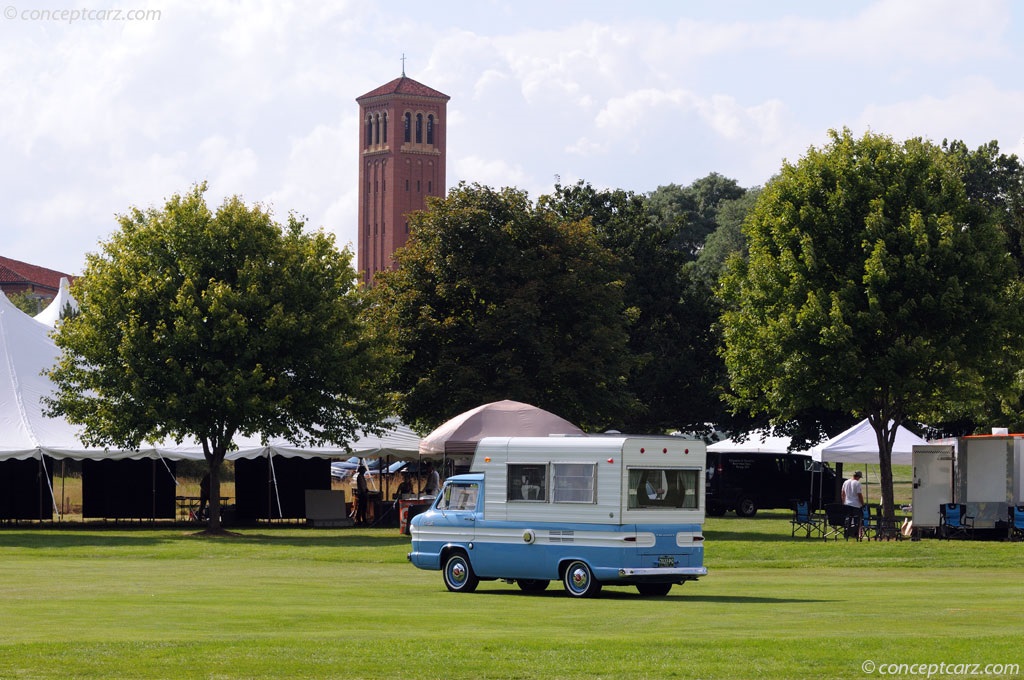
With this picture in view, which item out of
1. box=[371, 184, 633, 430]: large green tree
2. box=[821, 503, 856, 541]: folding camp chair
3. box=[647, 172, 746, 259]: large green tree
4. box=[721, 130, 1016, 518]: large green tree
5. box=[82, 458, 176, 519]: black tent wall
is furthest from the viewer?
box=[647, 172, 746, 259]: large green tree

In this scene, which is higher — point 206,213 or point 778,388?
point 206,213

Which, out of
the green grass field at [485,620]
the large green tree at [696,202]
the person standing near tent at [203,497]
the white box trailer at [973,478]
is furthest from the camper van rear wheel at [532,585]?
the large green tree at [696,202]

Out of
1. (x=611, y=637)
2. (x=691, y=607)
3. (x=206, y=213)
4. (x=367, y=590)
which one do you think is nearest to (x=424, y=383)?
(x=206, y=213)

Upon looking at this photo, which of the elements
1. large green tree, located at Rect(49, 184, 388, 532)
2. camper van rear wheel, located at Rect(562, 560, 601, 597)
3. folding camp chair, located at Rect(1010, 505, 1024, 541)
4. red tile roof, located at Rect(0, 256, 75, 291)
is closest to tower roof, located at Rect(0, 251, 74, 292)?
red tile roof, located at Rect(0, 256, 75, 291)

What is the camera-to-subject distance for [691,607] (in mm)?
21719

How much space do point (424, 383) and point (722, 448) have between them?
42.2 ft

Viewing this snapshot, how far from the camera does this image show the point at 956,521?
41531 mm

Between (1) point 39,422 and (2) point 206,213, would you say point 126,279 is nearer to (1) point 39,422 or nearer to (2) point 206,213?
(2) point 206,213

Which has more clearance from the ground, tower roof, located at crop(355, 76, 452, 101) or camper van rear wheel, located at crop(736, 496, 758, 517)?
tower roof, located at crop(355, 76, 452, 101)

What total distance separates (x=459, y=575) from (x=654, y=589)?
2.98 m

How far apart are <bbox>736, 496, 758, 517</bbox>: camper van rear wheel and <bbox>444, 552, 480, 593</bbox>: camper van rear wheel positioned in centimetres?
3568

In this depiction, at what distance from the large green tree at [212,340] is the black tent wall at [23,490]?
363cm

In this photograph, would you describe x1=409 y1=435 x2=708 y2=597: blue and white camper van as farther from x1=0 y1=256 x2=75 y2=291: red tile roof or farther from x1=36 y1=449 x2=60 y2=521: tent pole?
x1=0 y1=256 x2=75 y2=291: red tile roof

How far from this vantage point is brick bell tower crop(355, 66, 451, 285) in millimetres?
166750
